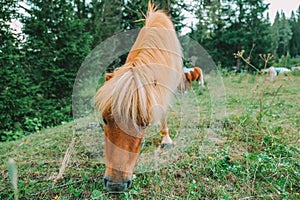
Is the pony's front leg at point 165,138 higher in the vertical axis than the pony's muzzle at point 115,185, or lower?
lower

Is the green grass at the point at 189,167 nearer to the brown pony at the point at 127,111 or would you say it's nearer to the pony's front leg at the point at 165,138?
the pony's front leg at the point at 165,138

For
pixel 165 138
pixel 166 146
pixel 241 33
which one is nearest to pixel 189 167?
pixel 166 146

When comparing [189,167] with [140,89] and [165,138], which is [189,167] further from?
[140,89]

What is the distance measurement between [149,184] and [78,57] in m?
5.45

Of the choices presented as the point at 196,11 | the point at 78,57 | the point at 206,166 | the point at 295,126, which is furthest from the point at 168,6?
the point at 206,166

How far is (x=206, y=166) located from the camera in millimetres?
2107

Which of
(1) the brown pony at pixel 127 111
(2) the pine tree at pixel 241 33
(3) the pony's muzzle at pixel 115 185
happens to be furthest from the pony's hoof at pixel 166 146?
(2) the pine tree at pixel 241 33

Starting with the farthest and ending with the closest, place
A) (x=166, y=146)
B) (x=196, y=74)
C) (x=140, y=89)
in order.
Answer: (x=196, y=74)
(x=166, y=146)
(x=140, y=89)

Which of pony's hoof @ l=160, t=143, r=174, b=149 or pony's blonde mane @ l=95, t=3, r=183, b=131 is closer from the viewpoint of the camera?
pony's blonde mane @ l=95, t=3, r=183, b=131

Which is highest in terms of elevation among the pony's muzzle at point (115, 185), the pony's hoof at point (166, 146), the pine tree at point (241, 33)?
the pine tree at point (241, 33)

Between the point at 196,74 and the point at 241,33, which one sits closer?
the point at 196,74

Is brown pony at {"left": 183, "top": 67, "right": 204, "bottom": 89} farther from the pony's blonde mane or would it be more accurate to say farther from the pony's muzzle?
the pony's muzzle

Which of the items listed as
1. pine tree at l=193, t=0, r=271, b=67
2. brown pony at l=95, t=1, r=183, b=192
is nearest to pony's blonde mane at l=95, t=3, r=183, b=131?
brown pony at l=95, t=1, r=183, b=192

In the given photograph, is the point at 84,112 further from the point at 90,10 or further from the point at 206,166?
the point at 90,10
